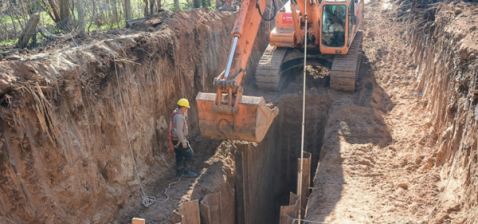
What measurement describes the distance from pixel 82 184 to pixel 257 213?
507 centimetres

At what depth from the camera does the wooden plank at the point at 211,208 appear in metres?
7.02

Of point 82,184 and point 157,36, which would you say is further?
point 157,36

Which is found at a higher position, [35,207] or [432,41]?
[432,41]

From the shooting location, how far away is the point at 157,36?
8633 millimetres

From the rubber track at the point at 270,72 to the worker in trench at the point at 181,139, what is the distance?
165 inches

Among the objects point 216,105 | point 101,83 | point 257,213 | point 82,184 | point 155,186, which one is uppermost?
point 101,83

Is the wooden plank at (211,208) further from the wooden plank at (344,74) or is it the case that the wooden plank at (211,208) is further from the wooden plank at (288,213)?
the wooden plank at (344,74)

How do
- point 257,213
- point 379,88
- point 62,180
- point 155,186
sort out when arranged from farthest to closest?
1. point 379,88
2. point 257,213
3. point 155,186
4. point 62,180

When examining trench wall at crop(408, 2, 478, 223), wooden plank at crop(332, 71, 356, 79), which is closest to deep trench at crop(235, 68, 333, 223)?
wooden plank at crop(332, 71, 356, 79)

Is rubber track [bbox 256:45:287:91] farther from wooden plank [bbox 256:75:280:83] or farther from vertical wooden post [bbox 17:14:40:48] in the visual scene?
vertical wooden post [bbox 17:14:40:48]

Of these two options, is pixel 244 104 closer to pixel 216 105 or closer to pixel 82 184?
pixel 216 105

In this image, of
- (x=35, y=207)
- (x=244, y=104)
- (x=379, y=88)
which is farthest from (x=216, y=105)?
(x=379, y=88)

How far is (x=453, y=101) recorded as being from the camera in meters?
7.45

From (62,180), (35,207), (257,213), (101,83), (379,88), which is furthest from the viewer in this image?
(379,88)
